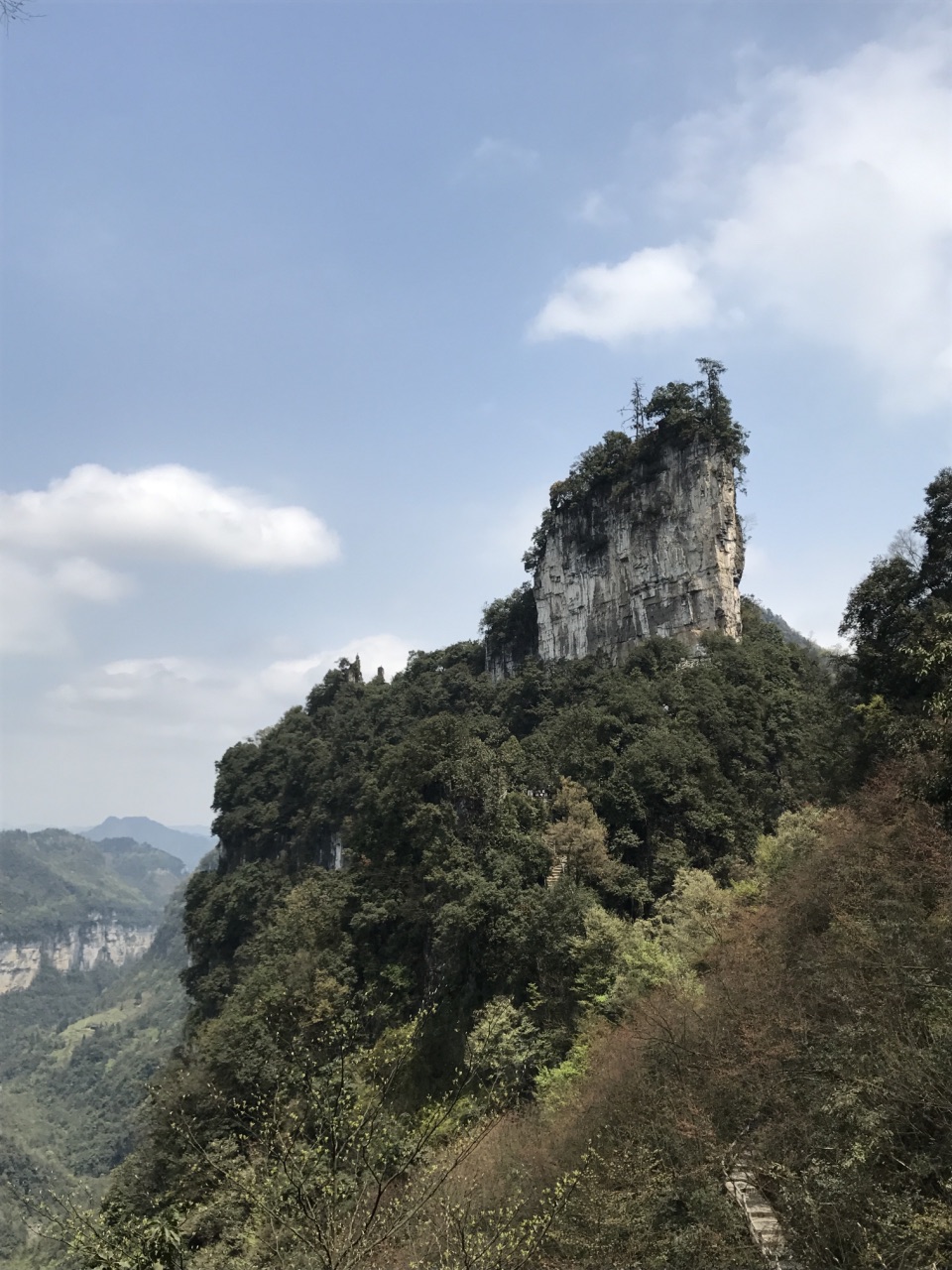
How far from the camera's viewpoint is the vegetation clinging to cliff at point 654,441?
38312mm

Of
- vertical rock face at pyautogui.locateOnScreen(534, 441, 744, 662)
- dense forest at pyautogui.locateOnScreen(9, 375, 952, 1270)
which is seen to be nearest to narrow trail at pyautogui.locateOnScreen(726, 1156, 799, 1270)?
dense forest at pyautogui.locateOnScreen(9, 375, 952, 1270)

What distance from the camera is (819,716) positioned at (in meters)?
29.2

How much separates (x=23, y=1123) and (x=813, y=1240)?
114 meters

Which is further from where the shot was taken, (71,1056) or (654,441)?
(71,1056)

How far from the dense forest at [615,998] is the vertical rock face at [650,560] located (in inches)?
75.9

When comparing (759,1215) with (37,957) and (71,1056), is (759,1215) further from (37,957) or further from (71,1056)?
(37,957)

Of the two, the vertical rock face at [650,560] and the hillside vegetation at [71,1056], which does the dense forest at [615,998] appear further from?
the hillside vegetation at [71,1056]

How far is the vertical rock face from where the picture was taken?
3744 cm

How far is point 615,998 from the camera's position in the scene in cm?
1612

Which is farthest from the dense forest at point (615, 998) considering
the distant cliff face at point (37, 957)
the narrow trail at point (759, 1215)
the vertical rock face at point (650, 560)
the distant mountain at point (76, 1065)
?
the distant cliff face at point (37, 957)

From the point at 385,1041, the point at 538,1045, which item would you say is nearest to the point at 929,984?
the point at 538,1045

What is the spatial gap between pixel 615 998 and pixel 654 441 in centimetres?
2913

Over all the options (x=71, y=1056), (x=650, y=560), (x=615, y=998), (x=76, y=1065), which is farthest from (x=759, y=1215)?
(x=71, y=1056)

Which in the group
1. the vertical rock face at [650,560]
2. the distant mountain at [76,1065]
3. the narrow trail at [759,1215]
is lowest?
the distant mountain at [76,1065]
